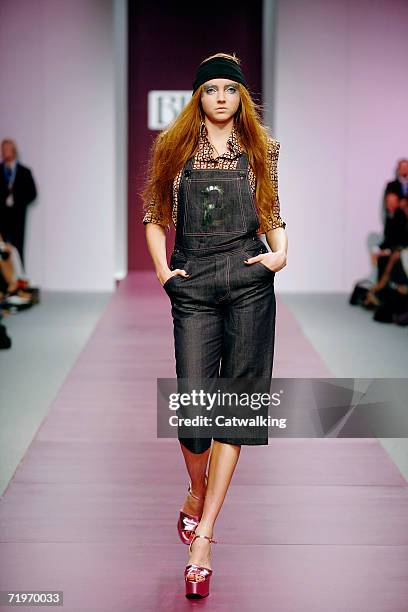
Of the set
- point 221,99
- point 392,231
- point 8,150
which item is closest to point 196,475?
point 221,99

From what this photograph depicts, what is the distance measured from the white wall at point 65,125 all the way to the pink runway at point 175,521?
5.92 m

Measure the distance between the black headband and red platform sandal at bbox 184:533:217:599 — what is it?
1.30 m

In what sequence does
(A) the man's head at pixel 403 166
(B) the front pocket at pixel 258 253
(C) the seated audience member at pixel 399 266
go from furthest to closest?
(A) the man's head at pixel 403 166, (C) the seated audience member at pixel 399 266, (B) the front pocket at pixel 258 253

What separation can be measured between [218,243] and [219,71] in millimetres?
459

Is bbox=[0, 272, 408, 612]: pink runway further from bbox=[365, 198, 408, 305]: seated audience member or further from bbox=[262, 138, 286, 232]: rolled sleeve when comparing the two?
bbox=[365, 198, 408, 305]: seated audience member

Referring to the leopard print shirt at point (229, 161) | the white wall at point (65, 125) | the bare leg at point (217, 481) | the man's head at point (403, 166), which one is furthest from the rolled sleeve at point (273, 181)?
the white wall at point (65, 125)

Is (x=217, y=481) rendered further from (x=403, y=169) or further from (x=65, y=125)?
(x=65, y=125)

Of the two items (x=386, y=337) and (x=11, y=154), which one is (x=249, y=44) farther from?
(x=386, y=337)

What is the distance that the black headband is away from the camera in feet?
9.63

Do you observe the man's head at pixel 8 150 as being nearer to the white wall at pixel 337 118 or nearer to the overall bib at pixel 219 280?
the white wall at pixel 337 118

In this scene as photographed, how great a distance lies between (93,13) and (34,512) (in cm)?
834

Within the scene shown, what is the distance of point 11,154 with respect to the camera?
10844mm

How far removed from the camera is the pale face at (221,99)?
9.64ft

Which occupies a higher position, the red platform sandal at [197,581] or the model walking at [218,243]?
the model walking at [218,243]
